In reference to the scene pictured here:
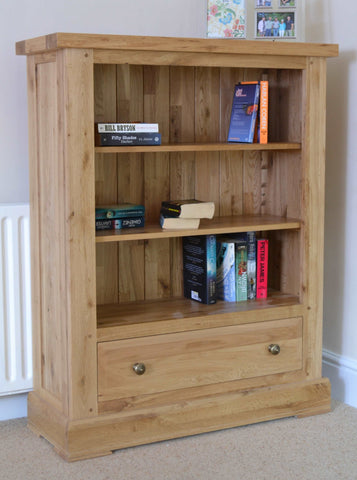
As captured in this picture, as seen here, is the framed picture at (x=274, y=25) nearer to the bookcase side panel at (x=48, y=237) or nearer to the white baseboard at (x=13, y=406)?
the bookcase side panel at (x=48, y=237)

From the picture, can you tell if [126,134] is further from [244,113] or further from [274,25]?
[274,25]

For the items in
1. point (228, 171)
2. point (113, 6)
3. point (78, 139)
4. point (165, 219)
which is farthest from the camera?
point (228, 171)

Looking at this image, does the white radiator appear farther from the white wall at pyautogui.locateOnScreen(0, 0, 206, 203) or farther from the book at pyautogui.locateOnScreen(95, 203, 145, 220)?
the book at pyautogui.locateOnScreen(95, 203, 145, 220)

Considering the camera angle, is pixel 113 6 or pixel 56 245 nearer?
pixel 56 245

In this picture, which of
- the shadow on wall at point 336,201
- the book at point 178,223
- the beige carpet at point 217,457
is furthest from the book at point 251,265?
the beige carpet at point 217,457

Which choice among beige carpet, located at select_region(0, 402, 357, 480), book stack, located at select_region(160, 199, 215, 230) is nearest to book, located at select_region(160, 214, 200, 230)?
book stack, located at select_region(160, 199, 215, 230)

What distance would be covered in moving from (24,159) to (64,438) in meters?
0.97

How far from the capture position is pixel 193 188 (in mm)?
2867

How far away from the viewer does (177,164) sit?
9.28 ft

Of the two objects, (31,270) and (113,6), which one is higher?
(113,6)

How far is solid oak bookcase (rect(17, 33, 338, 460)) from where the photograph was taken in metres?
2.36

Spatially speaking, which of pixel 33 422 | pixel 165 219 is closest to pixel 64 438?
pixel 33 422

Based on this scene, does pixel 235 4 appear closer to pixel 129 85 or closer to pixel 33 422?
pixel 129 85

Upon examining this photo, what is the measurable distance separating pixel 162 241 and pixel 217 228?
32 centimetres
